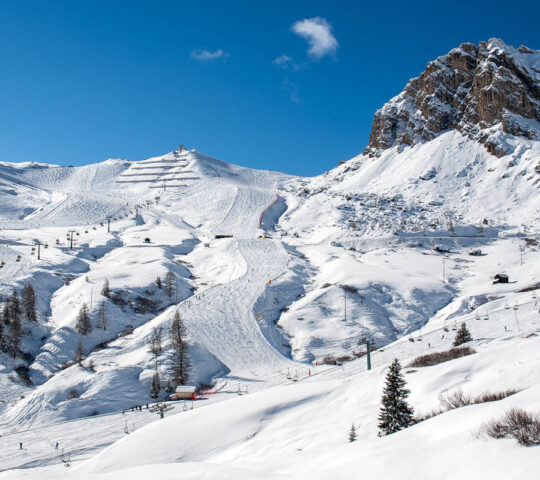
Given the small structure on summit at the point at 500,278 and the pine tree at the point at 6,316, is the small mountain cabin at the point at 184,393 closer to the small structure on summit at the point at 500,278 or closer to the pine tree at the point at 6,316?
the pine tree at the point at 6,316

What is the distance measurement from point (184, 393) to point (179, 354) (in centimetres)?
627

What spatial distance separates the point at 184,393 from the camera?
4112cm

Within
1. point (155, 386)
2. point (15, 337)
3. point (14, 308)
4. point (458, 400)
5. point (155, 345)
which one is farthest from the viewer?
point (14, 308)

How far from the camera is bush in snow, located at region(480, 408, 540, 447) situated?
8195 millimetres

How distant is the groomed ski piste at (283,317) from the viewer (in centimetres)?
1711

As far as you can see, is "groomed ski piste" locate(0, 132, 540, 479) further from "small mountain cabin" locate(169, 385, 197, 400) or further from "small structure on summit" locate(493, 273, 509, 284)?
"small mountain cabin" locate(169, 385, 197, 400)

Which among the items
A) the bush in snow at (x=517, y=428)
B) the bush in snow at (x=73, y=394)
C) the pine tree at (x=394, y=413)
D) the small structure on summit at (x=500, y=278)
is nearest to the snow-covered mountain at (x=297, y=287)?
the bush in snow at (x=73, y=394)

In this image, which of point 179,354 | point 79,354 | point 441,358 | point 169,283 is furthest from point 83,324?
point 441,358

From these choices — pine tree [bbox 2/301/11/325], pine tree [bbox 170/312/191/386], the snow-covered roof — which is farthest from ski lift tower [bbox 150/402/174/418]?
pine tree [bbox 2/301/11/325]

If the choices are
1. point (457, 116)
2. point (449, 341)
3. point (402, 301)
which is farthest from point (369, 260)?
point (457, 116)

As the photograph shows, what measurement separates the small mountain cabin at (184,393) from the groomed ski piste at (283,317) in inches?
98.0

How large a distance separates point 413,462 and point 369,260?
244 ft

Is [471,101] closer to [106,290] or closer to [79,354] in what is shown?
[106,290]

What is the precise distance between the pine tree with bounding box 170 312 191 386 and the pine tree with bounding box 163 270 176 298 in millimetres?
14399
